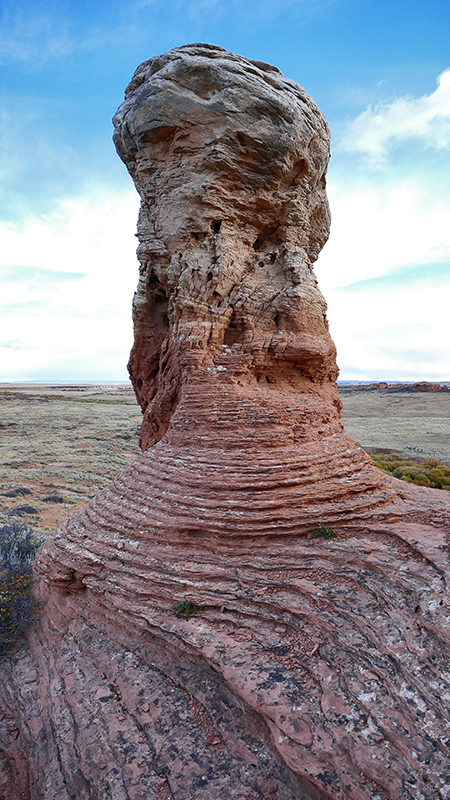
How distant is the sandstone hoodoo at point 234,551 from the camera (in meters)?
3.90

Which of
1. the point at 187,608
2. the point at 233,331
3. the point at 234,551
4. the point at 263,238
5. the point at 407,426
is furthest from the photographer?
the point at 407,426

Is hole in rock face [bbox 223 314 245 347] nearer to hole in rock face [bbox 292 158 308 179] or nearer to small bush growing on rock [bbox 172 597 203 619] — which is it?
hole in rock face [bbox 292 158 308 179]

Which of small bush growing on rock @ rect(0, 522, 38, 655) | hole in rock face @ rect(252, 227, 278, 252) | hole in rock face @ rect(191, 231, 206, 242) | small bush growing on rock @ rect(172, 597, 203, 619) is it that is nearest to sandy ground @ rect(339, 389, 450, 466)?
hole in rock face @ rect(252, 227, 278, 252)

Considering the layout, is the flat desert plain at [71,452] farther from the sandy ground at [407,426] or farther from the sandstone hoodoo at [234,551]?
the sandstone hoodoo at [234,551]

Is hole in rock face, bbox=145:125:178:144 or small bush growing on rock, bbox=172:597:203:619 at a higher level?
hole in rock face, bbox=145:125:178:144

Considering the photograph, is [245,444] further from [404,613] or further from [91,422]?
[91,422]

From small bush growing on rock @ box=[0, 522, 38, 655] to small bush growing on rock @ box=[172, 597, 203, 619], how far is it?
3.83 metres

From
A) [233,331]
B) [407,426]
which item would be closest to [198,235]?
[233,331]

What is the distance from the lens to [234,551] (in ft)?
18.9

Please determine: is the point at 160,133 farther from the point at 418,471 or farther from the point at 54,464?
the point at 54,464

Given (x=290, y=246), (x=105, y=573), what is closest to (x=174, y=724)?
(x=105, y=573)

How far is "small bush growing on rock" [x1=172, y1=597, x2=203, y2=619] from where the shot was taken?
17.1ft

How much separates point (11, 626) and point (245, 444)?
220 inches

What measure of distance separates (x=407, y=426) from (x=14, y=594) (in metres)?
44.7
